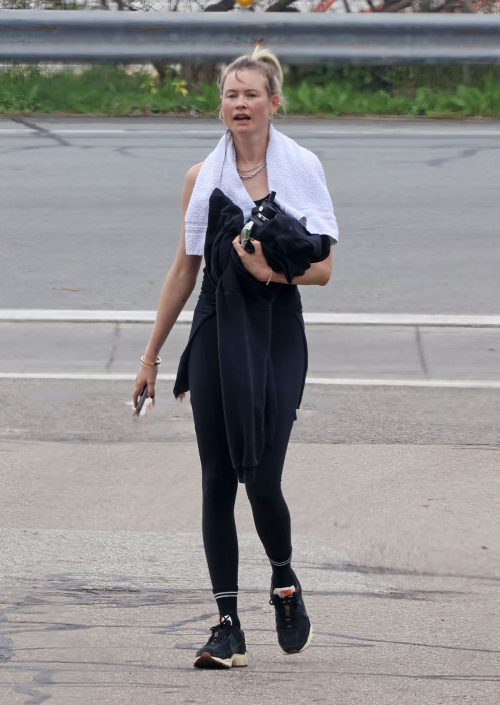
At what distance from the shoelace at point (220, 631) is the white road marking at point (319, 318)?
3696 millimetres

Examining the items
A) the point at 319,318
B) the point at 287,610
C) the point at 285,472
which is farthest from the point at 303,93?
the point at 287,610

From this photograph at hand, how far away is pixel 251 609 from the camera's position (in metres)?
3.70

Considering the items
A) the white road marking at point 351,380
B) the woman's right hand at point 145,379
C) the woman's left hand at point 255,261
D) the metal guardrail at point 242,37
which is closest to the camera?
the woman's left hand at point 255,261

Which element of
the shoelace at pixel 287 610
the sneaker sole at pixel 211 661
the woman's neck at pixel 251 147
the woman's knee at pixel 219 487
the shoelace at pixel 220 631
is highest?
the woman's neck at pixel 251 147

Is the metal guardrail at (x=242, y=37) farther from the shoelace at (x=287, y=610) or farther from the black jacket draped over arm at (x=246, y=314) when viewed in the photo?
the shoelace at (x=287, y=610)

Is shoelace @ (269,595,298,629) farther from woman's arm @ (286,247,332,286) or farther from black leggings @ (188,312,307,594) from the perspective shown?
woman's arm @ (286,247,332,286)

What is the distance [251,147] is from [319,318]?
3736 millimetres

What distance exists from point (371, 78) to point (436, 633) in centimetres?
1070

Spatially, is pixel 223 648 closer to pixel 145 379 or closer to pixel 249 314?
pixel 145 379

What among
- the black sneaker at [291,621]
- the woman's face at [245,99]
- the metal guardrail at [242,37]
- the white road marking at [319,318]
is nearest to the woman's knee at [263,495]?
the black sneaker at [291,621]

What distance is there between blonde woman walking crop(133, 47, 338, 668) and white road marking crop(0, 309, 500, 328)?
11.6ft

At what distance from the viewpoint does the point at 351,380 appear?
6203 mm

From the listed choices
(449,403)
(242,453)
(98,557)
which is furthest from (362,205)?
(242,453)

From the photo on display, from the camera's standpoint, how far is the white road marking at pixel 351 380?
20.1 feet
